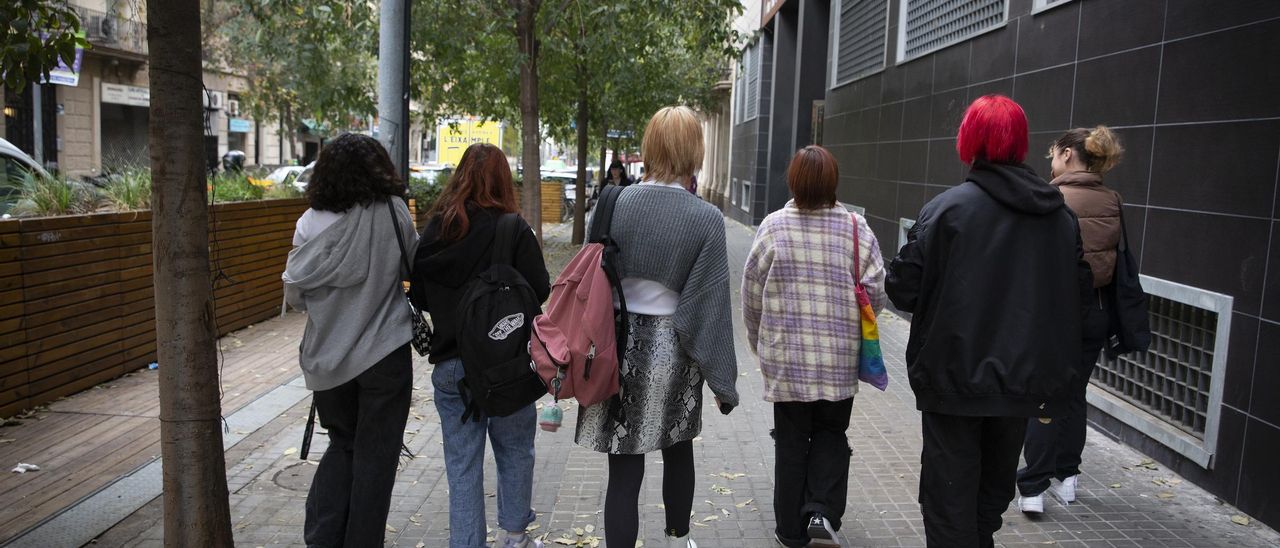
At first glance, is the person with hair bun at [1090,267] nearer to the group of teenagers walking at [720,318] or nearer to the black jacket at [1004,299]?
the group of teenagers walking at [720,318]

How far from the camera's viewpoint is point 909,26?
11.0 meters

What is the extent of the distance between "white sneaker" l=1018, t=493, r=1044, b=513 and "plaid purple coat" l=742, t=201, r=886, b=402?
1.34 meters

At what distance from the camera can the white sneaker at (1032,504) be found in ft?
15.0

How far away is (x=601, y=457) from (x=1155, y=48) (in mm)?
4106

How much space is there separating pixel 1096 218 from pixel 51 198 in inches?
269

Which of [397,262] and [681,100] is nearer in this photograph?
[397,262]

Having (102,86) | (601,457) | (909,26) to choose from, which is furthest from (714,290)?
(102,86)

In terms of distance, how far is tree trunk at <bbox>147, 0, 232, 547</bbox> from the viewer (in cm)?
308

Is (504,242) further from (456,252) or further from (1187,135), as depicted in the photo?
(1187,135)

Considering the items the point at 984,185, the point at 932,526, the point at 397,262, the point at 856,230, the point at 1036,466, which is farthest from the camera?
the point at 1036,466

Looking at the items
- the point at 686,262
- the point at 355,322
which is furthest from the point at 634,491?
the point at 355,322

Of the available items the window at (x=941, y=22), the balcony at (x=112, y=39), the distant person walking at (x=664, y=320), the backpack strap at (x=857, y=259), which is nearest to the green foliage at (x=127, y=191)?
the distant person walking at (x=664, y=320)

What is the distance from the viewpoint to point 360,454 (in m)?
3.65

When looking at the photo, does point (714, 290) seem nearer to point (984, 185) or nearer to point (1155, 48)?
point (984, 185)
